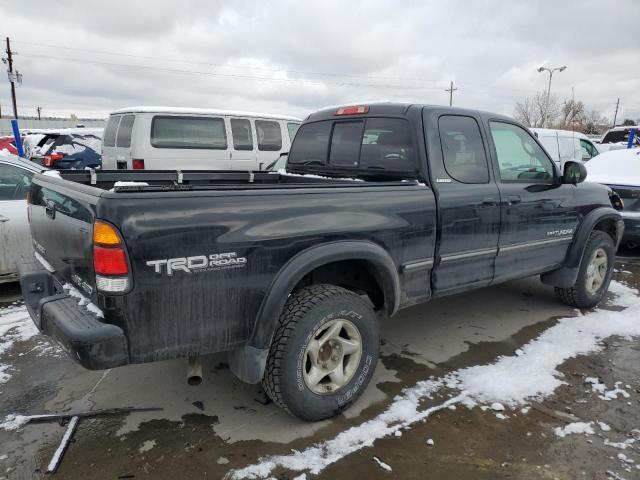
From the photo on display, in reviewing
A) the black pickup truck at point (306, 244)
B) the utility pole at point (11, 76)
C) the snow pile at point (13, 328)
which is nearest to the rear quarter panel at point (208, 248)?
the black pickup truck at point (306, 244)

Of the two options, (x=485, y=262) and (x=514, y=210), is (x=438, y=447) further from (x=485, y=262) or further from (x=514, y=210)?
(x=514, y=210)

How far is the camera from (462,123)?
3768 mm

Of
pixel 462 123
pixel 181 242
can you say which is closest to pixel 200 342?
pixel 181 242

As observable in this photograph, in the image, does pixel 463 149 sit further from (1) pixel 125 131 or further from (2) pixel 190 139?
(1) pixel 125 131

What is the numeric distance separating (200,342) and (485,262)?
2375 mm

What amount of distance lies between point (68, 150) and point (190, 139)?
17.0 ft

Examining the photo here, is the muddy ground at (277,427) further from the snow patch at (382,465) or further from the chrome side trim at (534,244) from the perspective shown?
the chrome side trim at (534,244)

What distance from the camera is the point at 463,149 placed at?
3703 mm

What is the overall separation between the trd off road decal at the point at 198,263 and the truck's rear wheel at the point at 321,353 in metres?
0.50

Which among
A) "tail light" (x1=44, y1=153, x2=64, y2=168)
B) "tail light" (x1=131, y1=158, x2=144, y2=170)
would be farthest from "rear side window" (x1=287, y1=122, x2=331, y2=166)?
"tail light" (x1=44, y1=153, x2=64, y2=168)

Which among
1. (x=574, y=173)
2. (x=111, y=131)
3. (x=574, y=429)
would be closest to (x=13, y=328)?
(x=574, y=429)

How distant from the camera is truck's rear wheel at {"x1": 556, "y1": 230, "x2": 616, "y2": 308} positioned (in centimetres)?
479

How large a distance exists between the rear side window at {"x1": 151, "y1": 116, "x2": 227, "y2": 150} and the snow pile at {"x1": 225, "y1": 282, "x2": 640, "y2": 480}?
6936mm

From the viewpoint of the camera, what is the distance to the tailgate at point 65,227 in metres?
2.30
